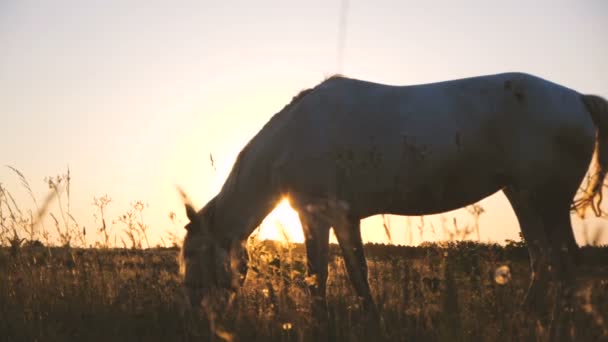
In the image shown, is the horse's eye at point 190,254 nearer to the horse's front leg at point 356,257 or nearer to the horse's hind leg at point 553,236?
the horse's front leg at point 356,257

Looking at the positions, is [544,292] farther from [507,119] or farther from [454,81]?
[454,81]

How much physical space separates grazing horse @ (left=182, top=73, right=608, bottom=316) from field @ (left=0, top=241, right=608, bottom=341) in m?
0.34

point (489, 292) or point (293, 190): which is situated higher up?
point (293, 190)

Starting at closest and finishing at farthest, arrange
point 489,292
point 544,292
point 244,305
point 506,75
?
point 489,292 → point 244,305 → point 544,292 → point 506,75

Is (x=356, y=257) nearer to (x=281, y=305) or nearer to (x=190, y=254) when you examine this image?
(x=190, y=254)

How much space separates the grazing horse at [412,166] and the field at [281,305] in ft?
1.11

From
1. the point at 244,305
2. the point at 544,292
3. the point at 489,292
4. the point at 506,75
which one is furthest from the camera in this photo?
the point at 506,75

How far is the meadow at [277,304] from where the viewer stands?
388 cm

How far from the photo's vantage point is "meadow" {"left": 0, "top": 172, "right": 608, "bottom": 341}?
12.7 feet

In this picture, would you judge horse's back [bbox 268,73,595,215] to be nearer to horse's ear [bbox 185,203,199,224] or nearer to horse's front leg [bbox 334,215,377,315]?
horse's front leg [bbox 334,215,377,315]

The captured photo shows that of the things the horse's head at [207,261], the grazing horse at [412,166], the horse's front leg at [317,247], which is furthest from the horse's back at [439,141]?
the horse's head at [207,261]

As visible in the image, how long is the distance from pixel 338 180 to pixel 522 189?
178 centimetres

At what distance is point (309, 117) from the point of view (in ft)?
20.1

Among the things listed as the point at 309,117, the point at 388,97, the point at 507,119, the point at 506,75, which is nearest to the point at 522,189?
the point at 507,119
